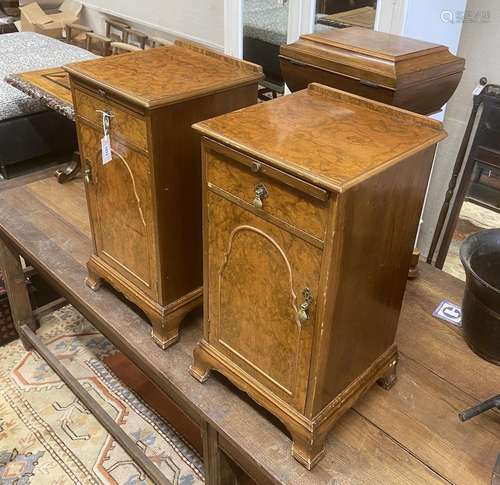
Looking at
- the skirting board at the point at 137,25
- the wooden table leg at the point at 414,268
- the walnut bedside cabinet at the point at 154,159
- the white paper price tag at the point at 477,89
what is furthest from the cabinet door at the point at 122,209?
the skirting board at the point at 137,25

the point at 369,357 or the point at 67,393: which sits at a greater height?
the point at 369,357

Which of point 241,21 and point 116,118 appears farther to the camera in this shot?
point 241,21

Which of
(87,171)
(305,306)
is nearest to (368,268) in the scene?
→ (305,306)

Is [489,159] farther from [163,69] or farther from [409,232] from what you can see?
[163,69]

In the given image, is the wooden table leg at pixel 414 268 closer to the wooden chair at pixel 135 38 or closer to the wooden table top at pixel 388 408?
the wooden table top at pixel 388 408

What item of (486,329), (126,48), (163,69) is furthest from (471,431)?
(126,48)

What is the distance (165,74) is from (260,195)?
442 mm

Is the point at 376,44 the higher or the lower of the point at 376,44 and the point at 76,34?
the higher

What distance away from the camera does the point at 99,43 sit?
4.53 meters

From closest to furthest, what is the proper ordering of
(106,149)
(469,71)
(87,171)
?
(106,149) → (87,171) → (469,71)

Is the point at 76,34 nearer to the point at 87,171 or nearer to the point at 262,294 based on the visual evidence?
the point at 87,171

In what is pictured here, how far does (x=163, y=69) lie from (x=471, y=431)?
0.98 m

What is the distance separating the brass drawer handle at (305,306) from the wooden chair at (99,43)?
149 inches

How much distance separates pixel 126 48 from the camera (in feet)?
11.5
